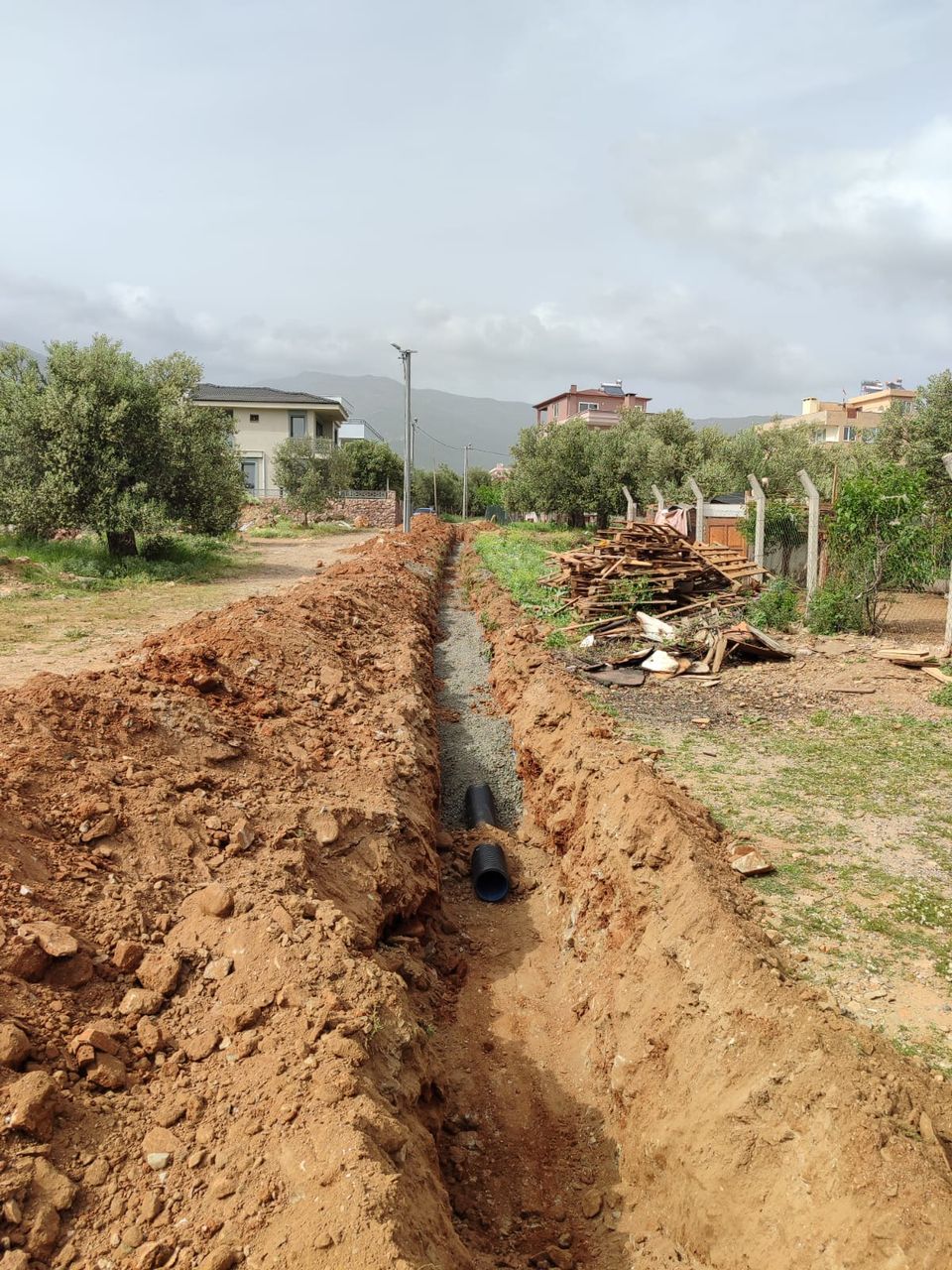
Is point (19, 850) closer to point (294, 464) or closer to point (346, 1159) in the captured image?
point (346, 1159)

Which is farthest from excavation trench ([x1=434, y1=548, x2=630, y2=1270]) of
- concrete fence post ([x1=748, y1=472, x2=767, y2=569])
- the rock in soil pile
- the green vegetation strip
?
concrete fence post ([x1=748, y1=472, x2=767, y2=569])

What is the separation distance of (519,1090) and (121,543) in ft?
62.8

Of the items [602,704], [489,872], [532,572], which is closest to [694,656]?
[602,704]

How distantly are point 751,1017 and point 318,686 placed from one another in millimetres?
5780

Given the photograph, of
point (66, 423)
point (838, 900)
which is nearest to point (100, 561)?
point (66, 423)

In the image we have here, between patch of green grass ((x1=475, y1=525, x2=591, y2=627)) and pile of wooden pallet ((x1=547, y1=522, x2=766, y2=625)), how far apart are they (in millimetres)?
500

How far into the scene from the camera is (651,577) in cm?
1492

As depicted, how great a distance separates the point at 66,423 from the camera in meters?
18.8

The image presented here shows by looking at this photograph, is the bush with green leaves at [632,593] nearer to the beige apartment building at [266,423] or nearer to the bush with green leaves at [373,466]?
the beige apartment building at [266,423]

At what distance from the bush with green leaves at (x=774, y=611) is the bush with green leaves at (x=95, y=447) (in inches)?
539

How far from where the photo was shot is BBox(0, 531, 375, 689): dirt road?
34.6 ft

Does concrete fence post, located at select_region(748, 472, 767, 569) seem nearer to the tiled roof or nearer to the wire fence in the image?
the wire fence

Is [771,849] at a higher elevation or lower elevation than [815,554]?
lower

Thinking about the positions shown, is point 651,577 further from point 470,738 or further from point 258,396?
point 258,396
